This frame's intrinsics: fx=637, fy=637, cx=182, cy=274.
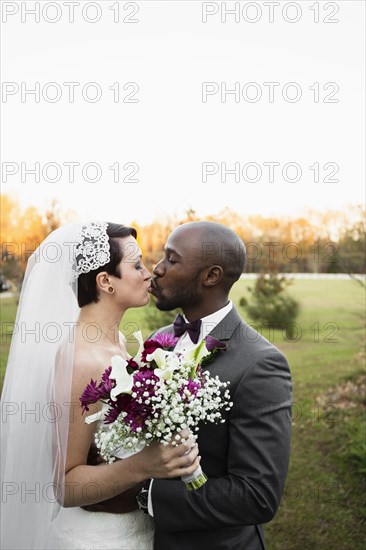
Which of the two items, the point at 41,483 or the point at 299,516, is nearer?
the point at 41,483

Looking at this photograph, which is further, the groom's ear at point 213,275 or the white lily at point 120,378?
the groom's ear at point 213,275

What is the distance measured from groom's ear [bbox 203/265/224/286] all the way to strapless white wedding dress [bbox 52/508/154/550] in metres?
1.18

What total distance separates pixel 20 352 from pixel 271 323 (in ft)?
16.3

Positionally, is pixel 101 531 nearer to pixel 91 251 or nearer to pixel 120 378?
pixel 120 378

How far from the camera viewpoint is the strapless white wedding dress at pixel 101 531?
119 inches

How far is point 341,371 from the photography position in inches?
320

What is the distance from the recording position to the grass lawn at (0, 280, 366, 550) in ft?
22.8

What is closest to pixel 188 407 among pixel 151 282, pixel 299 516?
pixel 151 282

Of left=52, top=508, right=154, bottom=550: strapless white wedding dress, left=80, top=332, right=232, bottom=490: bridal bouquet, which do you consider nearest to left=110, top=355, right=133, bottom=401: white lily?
left=80, top=332, right=232, bottom=490: bridal bouquet

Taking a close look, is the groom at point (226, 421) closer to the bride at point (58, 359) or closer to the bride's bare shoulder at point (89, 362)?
the bride at point (58, 359)

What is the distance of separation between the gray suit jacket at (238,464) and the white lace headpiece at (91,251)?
732mm

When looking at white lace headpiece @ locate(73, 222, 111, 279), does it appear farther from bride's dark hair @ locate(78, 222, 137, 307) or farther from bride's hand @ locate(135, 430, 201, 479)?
bride's hand @ locate(135, 430, 201, 479)

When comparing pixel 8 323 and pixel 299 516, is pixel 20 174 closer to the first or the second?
pixel 8 323

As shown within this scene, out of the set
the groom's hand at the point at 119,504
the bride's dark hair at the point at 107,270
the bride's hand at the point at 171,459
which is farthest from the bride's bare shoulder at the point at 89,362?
the groom's hand at the point at 119,504
